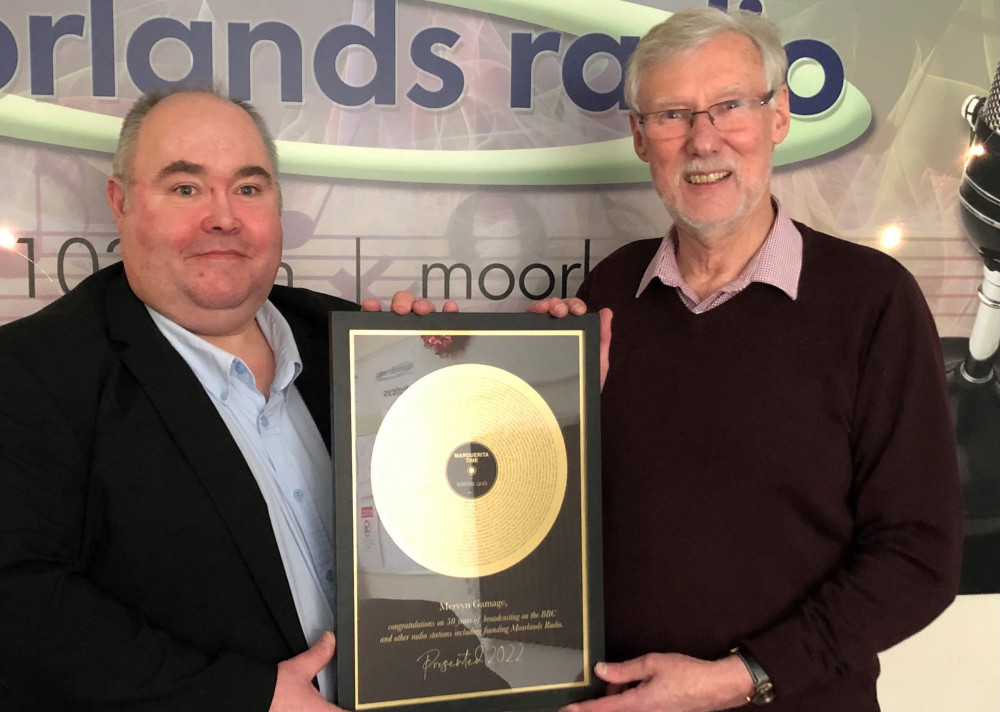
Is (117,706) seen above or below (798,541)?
below

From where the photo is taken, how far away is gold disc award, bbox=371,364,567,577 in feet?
4.43

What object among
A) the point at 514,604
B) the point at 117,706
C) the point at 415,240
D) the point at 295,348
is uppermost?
the point at 415,240

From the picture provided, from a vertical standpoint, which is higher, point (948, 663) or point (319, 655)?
point (319, 655)

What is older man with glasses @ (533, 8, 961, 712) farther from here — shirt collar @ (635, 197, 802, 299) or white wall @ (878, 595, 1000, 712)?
white wall @ (878, 595, 1000, 712)

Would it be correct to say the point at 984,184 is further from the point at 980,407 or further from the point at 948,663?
the point at 948,663

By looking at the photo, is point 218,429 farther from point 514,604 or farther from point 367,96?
point 367,96

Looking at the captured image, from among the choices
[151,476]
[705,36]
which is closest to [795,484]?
[705,36]

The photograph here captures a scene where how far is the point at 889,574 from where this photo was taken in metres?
1.39

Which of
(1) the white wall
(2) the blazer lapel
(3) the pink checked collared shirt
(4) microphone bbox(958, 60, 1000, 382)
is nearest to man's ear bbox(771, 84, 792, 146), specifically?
(3) the pink checked collared shirt

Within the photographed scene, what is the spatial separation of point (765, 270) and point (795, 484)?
410 millimetres

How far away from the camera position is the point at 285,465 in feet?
4.92

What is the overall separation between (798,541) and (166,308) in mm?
1257

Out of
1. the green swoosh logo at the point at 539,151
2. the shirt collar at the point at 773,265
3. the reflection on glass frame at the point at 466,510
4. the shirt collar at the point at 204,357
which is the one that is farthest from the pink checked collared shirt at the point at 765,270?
the shirt collar at the point at 204,357

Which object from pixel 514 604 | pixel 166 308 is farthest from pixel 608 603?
pixel 166 308
